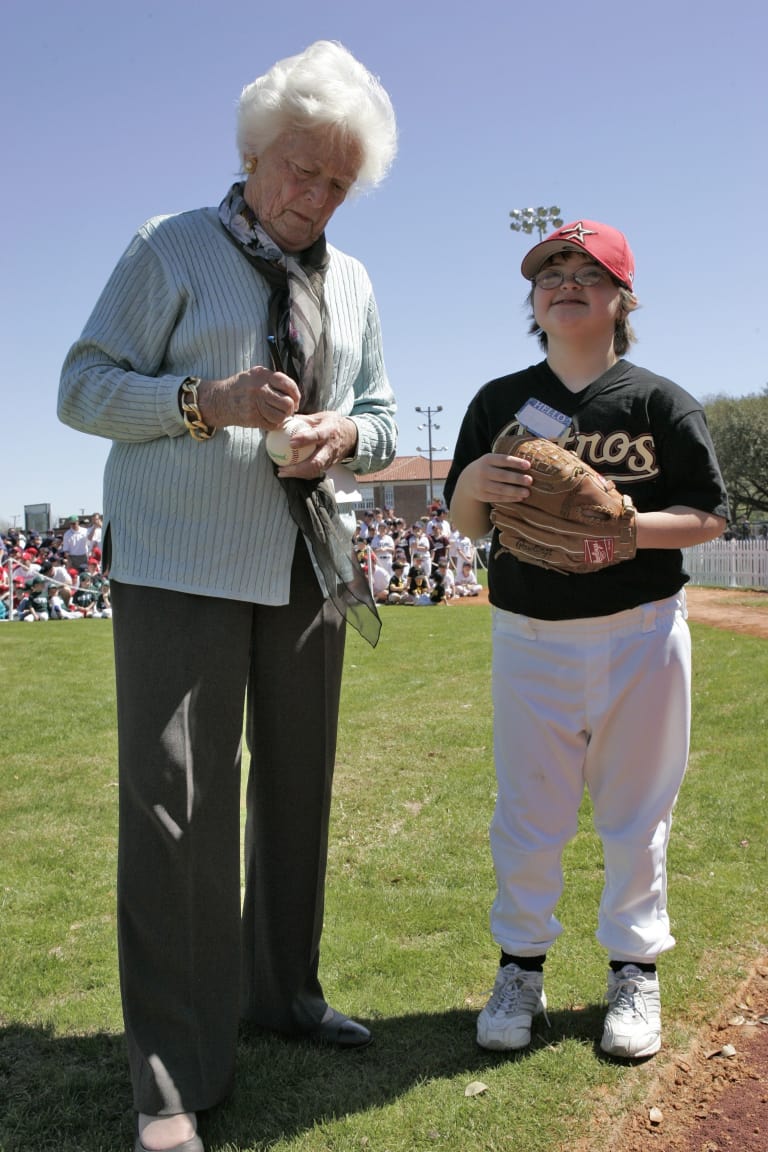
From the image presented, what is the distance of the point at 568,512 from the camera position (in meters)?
2.27

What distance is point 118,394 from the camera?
2059mm

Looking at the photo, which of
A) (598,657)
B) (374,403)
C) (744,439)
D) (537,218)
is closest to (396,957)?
(598,657)

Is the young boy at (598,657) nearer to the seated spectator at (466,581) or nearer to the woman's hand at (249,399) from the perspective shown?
the woman's hand at (249,399)

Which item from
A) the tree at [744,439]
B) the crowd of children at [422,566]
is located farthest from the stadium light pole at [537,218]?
the tree at [744,439]

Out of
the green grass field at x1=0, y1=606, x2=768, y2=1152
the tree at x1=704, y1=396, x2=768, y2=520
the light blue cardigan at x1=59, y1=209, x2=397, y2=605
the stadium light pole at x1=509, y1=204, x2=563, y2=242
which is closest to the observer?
the light blue cardigan at x1=59, y1=209, x2=397, y2=605

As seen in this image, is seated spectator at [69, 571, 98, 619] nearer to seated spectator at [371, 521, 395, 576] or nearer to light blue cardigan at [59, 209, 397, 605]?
seated spectator at [371, 521, 395, 576]

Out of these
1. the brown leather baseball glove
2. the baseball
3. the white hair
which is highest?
the white hair

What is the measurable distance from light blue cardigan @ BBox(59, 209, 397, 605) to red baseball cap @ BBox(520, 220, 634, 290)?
2.61 feet

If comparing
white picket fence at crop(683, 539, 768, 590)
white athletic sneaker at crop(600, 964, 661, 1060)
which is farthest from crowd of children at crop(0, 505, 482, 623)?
white athletic sneaker at crop(600, 964, 661, 1060)

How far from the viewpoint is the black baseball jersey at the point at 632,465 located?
2398mm

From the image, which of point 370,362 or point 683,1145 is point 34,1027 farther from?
point 370,362

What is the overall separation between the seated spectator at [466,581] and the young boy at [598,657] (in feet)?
68.0

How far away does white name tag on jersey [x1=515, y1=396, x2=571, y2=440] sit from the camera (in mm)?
2336

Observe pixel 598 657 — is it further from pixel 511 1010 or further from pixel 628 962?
pixel 511 1010
